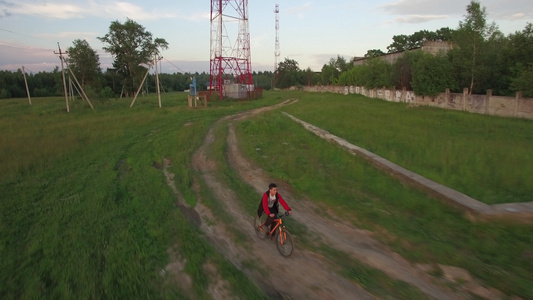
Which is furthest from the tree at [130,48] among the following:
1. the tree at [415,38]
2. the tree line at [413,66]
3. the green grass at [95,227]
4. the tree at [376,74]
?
the tree at [415,38]

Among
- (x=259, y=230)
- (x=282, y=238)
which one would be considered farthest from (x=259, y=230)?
(x=282, y=238)

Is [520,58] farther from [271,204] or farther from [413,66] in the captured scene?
[271,204]

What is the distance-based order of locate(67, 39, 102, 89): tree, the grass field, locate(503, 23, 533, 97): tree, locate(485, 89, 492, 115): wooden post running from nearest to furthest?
the grass field, locate(503, 23, 533, 97): tree, locate(485, 89, 492, 115): wooden post, locate(67, 39, 102, 89): tree

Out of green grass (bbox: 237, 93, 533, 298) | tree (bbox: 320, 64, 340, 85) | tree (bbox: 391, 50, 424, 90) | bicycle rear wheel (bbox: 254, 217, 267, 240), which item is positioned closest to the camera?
green grass (bbox: 237, 93, 533, 298)

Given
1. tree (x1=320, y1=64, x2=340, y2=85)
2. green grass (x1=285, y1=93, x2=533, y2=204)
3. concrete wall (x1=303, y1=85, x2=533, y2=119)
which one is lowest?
green grass (x1=285, y1=93, x2=533, y2=204)

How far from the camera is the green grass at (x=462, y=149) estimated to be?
8391 millimetres

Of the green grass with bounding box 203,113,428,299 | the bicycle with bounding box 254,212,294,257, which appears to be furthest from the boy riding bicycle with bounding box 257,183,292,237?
the green grass with bounding box 203,113,428,299

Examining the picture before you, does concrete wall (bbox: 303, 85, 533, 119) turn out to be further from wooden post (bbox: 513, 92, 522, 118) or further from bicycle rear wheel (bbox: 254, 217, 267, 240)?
bicycle rear wheel (bbox: 254, 217, 267, 240)

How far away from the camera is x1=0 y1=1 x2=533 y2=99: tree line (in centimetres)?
2495

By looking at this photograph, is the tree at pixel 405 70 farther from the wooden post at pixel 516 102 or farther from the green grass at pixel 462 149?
the green grass at pixel 462 149

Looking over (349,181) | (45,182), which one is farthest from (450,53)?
(45,182)

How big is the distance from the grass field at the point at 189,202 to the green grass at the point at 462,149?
0.22 ft

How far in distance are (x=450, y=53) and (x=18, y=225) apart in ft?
110

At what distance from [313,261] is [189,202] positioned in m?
3.74
